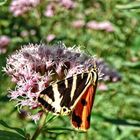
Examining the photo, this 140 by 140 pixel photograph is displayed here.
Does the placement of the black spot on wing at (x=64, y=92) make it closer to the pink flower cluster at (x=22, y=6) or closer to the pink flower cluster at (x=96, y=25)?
the pink flower cluster at (x=22, y=6)

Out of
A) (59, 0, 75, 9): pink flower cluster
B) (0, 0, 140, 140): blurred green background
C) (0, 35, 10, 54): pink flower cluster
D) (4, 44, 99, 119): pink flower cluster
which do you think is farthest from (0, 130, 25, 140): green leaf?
(59, 0, 75, 9): pink flower cluster

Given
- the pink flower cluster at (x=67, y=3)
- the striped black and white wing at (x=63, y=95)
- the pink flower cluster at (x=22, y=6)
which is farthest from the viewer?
the pink flower cluster at (x=67, y=3)

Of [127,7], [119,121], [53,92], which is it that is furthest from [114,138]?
[53,92]

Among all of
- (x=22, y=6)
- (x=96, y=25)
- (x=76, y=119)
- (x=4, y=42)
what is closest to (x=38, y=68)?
(x=76, y=119)

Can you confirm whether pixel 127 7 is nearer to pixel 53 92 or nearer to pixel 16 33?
pixel 53 92

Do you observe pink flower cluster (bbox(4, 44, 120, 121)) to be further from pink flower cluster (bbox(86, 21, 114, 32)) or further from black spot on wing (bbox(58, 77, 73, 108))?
pink flower cluster (bbox(86, 21, 114, 32))

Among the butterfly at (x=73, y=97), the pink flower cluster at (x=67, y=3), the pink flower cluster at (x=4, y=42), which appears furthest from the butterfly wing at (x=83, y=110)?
the pink flower cluster at (x=67, y=3)
